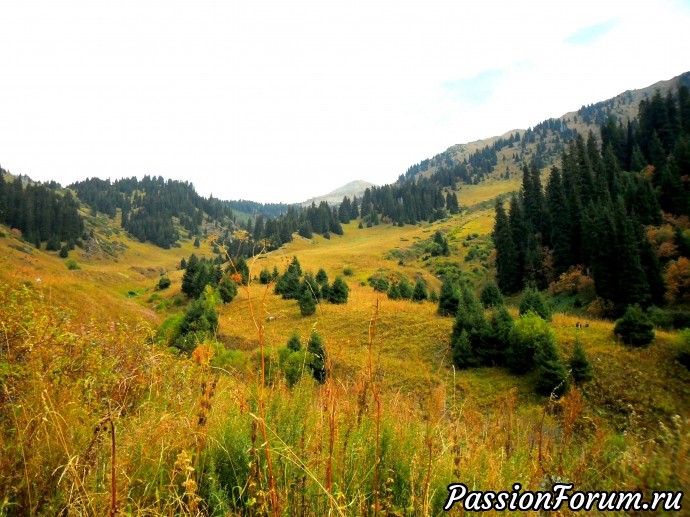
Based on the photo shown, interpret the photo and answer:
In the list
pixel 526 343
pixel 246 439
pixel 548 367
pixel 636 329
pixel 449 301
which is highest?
pixel 246 439

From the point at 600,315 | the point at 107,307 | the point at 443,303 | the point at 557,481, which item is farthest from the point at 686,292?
the point at 107,307

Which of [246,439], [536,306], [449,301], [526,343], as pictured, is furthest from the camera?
[449,301]

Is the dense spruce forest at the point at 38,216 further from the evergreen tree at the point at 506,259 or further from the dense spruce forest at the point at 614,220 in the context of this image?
the dense spruce forest at the point at 614,220

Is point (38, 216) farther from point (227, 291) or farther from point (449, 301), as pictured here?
point (449, 301)

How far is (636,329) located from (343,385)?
20.2 meters

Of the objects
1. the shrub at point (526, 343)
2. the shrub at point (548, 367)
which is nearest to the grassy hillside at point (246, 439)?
the shrub at point (548, 367)

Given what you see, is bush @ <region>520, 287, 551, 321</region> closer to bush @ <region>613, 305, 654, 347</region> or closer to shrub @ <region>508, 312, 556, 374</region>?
bush @ <region>613, 305, 654, 347</region>

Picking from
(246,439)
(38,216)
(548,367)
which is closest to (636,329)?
(548,367)

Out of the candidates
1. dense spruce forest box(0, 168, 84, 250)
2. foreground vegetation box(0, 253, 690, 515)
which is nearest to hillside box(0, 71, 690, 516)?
foreground vegetation box(0, 253, 690, 515)

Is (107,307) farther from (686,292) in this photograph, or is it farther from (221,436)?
(686,292)

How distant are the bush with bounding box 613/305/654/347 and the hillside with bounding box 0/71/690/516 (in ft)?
1.78

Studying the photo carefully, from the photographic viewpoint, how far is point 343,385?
12.5 feet

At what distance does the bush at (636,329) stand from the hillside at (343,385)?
0.54m

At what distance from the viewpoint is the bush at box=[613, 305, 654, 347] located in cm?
1745
